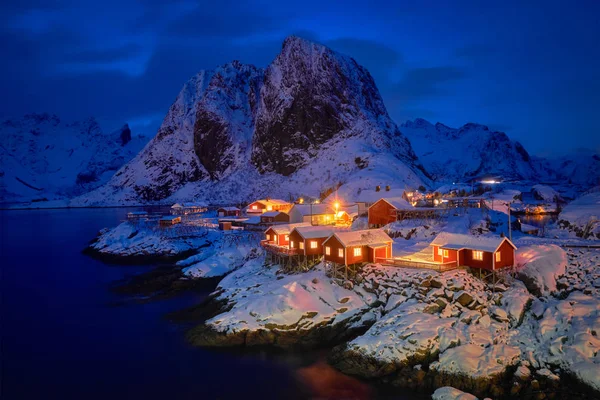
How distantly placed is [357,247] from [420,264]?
18.7ft

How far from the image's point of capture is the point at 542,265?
3122 centimetres

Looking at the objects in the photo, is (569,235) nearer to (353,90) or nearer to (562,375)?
(562,375)

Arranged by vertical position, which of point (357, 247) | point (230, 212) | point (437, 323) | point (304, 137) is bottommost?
point (437, 323)

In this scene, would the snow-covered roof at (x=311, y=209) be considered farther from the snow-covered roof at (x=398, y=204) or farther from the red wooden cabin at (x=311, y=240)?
the red wooden cabin at (x=311, y=240)

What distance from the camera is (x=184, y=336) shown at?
30016mm

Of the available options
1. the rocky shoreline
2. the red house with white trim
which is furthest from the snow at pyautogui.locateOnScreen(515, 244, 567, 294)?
the red house with white trim

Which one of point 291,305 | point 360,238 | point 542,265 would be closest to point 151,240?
point 291,305

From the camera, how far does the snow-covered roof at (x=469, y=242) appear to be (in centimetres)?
3103

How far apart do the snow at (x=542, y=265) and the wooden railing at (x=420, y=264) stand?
18.3 feet

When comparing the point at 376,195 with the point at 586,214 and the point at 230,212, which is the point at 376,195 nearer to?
the point at 586,214

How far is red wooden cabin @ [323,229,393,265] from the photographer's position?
115 feet

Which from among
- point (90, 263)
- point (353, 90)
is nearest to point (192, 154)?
point (353, 90)

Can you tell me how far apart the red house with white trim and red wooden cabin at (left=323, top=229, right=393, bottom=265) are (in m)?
5.08

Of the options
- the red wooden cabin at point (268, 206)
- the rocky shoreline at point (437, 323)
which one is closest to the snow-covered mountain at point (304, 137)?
the red wooden cabin at point (268, 206)
